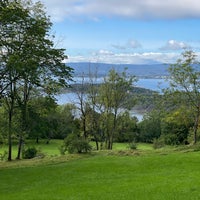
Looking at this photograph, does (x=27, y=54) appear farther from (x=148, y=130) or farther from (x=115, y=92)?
(x=148, y=130)

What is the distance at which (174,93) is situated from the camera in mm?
32062

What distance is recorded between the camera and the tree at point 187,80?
3159cm

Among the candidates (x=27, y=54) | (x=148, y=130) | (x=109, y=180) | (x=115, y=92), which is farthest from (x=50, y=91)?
(x=148, y=130)

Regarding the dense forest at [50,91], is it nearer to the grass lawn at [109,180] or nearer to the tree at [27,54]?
the tree at [27,54]

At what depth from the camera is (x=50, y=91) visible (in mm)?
25750

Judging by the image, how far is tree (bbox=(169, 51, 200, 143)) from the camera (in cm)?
3159

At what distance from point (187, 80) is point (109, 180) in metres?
17.7

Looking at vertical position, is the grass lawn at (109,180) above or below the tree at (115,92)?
below

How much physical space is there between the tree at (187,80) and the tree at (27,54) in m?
11.7

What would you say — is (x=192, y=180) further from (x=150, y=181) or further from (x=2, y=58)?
(x=2, y=58)

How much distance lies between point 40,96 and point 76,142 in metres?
5.82

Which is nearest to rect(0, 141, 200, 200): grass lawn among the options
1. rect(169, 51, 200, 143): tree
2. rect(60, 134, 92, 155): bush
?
rect(60, 134, 92, 155): bush

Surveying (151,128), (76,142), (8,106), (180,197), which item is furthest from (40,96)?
(151,128)

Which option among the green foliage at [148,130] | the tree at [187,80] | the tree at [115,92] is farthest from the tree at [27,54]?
the green foliage at [148,130]
